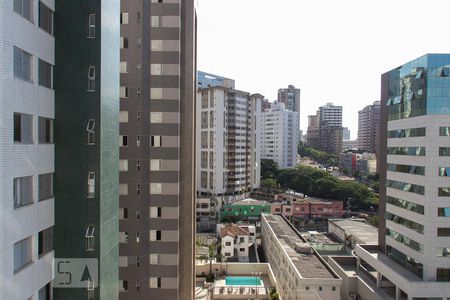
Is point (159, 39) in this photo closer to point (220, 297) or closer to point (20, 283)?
point (20, 283)

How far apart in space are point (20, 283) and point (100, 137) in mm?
5201

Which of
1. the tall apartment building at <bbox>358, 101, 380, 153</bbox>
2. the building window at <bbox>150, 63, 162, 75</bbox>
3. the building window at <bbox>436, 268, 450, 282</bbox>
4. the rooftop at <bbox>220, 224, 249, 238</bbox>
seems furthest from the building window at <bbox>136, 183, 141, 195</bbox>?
the tall apartment building at <bbox>358, 101, 380, 153</bbox>

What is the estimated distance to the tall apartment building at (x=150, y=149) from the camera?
22.1 m

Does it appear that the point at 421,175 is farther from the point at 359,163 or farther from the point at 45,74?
the point at 359,163

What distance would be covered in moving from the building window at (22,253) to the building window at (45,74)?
16.3 feet

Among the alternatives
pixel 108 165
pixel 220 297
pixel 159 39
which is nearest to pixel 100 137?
pixel 108 165

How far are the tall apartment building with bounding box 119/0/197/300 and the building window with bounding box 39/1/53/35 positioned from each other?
1086 cm

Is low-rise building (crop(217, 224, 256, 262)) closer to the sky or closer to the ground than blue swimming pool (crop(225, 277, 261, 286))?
closer to the ground

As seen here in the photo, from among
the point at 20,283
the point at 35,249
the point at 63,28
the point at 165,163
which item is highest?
the point at 63,28

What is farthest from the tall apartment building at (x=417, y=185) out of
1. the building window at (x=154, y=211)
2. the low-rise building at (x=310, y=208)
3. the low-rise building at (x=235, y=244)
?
the low-rise building at (x=310, y=208)

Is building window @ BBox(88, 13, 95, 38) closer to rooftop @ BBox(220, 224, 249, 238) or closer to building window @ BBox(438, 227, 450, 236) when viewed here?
building window @ BBox(438, 227, 450, 236)

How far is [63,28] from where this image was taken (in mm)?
11555

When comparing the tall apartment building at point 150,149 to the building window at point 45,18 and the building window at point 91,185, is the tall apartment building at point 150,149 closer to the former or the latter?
the building window at point 91,185

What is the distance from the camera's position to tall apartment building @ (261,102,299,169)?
132m
